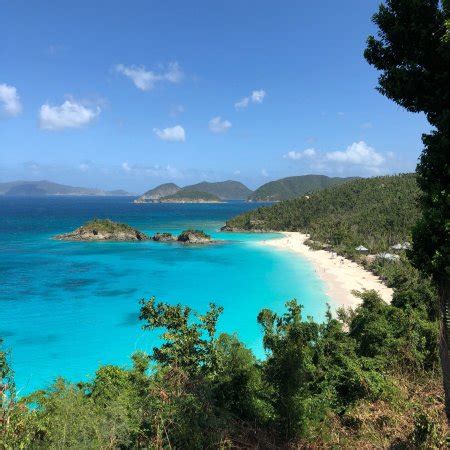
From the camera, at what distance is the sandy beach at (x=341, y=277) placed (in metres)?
47.2

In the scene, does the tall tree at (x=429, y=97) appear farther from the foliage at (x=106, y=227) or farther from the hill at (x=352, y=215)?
the foliage at (x=106, y=227)

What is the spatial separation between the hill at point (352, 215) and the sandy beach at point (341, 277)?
21.3 ft

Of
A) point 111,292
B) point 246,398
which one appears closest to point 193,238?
point 111,292

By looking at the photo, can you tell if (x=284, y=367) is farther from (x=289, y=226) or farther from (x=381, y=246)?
(x=289, y=226)

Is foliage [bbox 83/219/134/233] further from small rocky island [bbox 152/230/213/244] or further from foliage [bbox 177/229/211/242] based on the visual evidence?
foliage [bbox 177/229/211/242]

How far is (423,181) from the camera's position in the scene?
6.98m

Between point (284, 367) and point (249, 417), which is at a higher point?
point (284, 367)

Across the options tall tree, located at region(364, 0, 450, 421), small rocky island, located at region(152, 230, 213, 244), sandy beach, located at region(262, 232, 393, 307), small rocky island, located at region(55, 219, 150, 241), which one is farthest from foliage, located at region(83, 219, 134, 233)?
tall tree, located at region(364, 0, 450, 421)

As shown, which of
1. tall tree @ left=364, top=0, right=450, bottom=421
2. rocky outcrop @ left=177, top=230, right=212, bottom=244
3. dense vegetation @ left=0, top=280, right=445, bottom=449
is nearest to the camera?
tall tree @ left=364, top=0, right=450, bottom=421

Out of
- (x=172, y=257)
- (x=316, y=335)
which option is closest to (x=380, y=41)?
(x=316, y=335)

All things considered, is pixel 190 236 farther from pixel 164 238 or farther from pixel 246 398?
pixel 246 398

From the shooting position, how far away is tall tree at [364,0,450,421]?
253 inches

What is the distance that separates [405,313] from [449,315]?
69.2 ft

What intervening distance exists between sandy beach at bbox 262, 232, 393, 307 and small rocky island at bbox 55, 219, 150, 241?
4042cm
